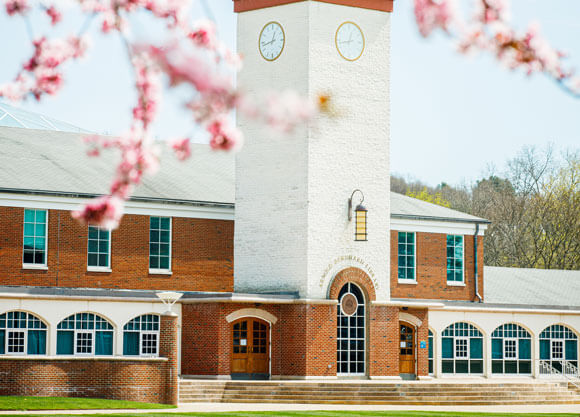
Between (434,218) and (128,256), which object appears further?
(434,218)

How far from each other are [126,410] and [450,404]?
11.3 metres

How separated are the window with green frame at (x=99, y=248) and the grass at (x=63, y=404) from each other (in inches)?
307

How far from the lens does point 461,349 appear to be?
40.1 m

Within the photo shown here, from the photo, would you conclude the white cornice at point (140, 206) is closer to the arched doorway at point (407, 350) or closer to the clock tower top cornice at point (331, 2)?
the clock tower top cornice at point (331, 2)

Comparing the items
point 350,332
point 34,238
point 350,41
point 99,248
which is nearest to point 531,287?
point 350,332

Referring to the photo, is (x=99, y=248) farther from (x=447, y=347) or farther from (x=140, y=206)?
(x=447, y=347)

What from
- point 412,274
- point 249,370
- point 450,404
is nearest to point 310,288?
point 249,370

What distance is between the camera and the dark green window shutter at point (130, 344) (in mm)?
33844

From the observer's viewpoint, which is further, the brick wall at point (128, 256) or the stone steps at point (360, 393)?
the brick wall at point (128, 256)

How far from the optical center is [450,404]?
32938 millimetres

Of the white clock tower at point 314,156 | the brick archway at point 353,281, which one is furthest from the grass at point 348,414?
the white clock tower at point 314,156

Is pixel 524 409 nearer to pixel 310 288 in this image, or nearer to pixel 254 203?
pixel 310 288

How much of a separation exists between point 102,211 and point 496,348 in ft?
108

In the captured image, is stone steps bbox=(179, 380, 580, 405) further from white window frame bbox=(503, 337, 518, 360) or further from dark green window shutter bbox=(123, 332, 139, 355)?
white window frame bbox=(503, 337, 518, 360)
